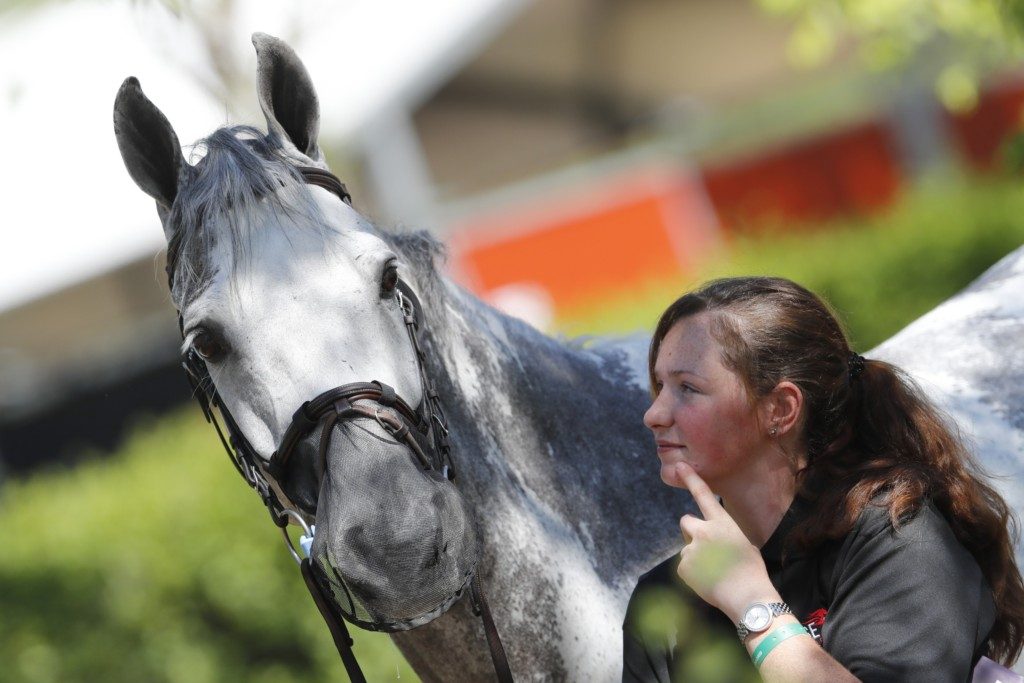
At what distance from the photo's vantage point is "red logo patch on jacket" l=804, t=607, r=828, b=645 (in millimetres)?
1981

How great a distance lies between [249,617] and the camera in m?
6.45

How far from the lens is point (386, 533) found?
2.14 m

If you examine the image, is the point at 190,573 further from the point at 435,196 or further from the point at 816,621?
the point at 435,196

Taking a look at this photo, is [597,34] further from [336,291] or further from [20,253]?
[336,291]

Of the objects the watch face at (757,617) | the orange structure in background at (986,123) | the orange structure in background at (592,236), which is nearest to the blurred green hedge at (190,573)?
the watch face at (757,617)

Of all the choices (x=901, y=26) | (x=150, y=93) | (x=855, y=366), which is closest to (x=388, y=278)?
(x=855, y=366)

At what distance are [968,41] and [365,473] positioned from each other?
19.3ft

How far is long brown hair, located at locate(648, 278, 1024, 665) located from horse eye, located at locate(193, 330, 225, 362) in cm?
96

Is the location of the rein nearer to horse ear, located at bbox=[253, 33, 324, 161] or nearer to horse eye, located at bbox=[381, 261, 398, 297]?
horse eye, located at bbox=[381, 261, 398, 297]

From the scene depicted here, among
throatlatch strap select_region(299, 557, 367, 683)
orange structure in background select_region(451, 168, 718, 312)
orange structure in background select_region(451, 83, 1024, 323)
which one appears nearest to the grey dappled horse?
throatlatch strap select_region(299, 557, 367, 683)

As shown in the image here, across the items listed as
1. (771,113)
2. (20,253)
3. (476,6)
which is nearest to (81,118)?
(20,253)

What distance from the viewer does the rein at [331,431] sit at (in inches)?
89.0

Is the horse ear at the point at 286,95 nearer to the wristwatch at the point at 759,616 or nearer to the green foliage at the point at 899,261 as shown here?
the wristwatch at the point at 759,616

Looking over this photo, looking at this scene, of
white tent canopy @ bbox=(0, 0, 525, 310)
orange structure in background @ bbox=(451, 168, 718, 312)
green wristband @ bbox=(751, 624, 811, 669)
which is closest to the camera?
green wristband @ bbox=(751, 624, 811, 669)
